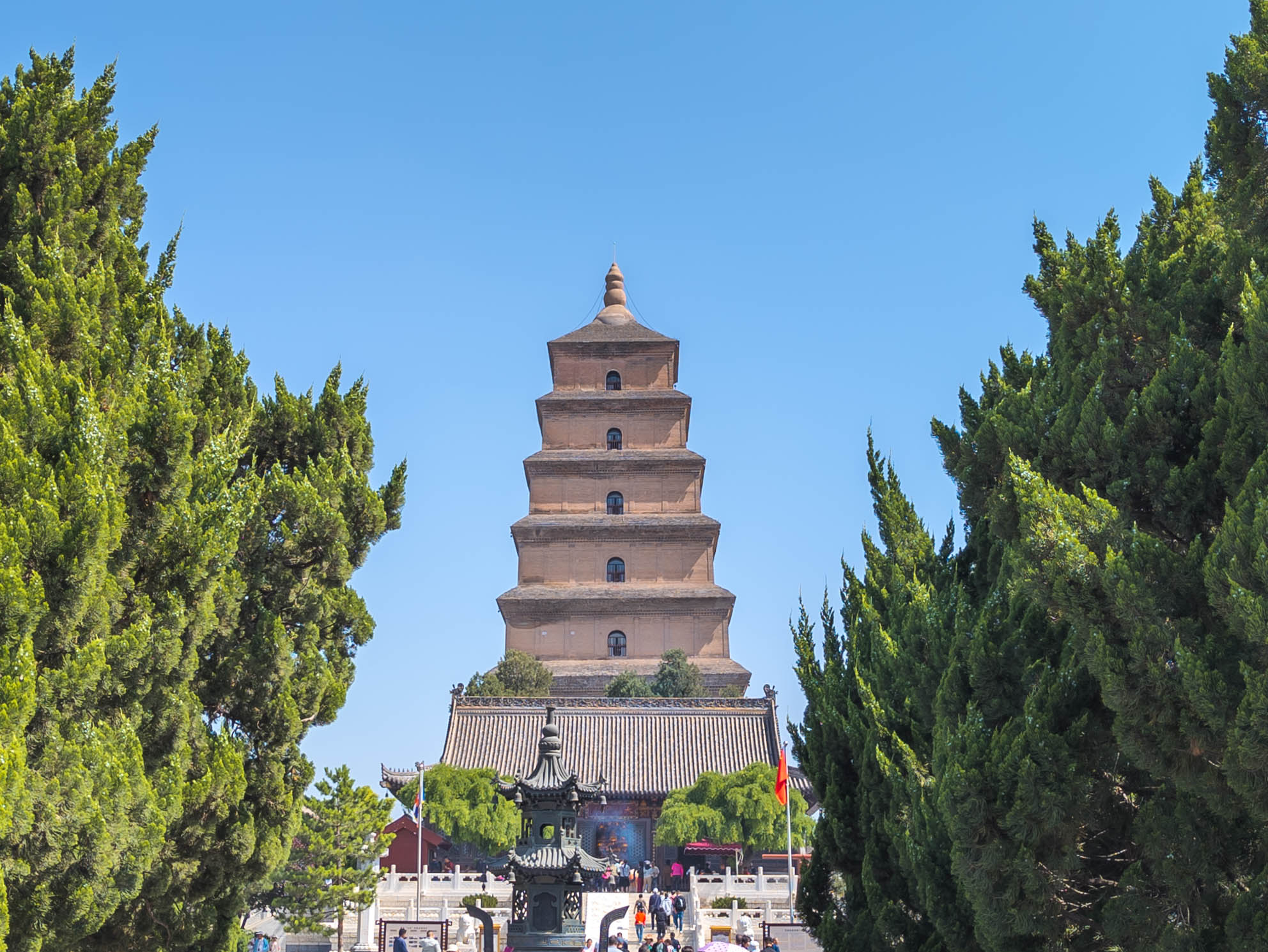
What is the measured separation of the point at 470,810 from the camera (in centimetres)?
3012

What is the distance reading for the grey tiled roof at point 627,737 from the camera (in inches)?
1410

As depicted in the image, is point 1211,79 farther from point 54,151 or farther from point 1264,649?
point 54,151

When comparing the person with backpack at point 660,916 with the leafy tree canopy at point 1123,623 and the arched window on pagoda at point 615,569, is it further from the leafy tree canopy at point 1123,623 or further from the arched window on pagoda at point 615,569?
the arched window on pagoda at point 615,569

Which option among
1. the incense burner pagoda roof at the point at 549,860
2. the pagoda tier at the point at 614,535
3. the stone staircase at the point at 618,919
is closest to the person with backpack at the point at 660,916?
the stone staircase at the point at 618,919

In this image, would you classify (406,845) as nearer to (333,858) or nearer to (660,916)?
(660,916)

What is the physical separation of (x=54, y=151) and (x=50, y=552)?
401 cm

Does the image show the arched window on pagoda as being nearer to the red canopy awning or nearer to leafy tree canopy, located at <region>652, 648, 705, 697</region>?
leafy tree canopy, located at <region>652, 648, 705, 697</region>

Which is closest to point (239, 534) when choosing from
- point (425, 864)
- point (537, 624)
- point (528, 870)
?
point (528, 870)

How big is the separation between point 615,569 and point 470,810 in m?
15.3

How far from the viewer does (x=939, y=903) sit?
355 inches

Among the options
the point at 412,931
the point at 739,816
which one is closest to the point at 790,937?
the point at 412,931

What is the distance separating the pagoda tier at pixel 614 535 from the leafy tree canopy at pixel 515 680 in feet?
4.07

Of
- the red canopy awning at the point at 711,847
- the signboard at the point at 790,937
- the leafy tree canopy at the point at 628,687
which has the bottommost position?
the signboard at the point at 790,937

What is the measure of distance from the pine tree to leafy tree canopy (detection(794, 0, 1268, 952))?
1131cm
